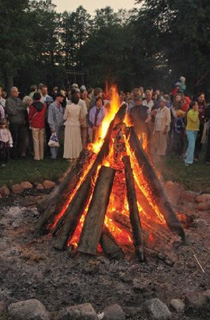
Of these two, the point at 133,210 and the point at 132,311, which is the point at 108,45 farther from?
the point at 132,311

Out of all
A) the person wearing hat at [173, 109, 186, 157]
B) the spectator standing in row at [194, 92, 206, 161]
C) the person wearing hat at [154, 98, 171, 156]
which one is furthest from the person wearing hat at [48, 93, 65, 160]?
the spectator standing in row at [194, 92, 206, 161]

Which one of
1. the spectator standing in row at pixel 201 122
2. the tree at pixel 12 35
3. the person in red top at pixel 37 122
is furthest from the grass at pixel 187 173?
the tree at pixel 12 35

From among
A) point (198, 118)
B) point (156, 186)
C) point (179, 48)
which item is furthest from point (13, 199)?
point (179, 48)

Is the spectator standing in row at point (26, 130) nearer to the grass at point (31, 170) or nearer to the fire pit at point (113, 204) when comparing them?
the grass at point (31, 170)

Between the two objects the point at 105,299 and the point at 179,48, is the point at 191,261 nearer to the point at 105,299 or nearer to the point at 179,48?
the point at 105,299

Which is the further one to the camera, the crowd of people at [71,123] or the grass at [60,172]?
the crowd of people at [71,123]

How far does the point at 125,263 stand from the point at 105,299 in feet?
3.06

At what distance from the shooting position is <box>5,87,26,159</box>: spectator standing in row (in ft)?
42.0

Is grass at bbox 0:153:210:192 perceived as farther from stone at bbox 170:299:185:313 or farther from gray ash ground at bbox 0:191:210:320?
stone at bbox 170:299:185:313

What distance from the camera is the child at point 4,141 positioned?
1213 cm

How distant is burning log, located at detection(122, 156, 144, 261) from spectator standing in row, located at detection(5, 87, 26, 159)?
23.9 feet

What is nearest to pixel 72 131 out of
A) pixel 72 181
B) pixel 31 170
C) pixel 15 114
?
pixel 15 114

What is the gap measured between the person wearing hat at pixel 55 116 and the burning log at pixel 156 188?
6731mm

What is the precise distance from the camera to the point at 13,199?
8766mm
